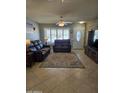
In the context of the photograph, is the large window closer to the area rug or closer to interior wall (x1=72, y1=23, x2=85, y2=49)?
interior wall (x1=72, y1=23, x2=85, y2=49)

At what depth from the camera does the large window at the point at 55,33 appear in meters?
13.0

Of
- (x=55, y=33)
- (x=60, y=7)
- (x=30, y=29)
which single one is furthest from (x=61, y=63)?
(x=55, y=33)

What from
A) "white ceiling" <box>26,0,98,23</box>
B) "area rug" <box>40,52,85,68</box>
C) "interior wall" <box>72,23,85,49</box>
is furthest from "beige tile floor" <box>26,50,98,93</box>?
"interior wall" <box>72,23,85,49</box>

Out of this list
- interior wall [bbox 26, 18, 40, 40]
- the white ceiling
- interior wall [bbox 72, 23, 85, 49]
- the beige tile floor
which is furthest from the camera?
interior wall [bbox 72, 23, 85, 49]

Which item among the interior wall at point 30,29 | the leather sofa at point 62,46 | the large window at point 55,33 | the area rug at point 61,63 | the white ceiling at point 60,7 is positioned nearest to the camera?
the white ceiling at point 60,7

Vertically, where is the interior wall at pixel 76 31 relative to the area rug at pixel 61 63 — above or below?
above

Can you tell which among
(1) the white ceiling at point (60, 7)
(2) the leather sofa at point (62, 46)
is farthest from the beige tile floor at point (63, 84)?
(2) the leather sofa at point (62, 46)

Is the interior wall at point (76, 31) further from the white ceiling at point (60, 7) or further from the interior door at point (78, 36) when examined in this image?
the white ceiling at point (60, 7)

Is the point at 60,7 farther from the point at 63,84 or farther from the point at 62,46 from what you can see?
the point at 62,46

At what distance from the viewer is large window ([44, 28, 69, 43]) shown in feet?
42.8
